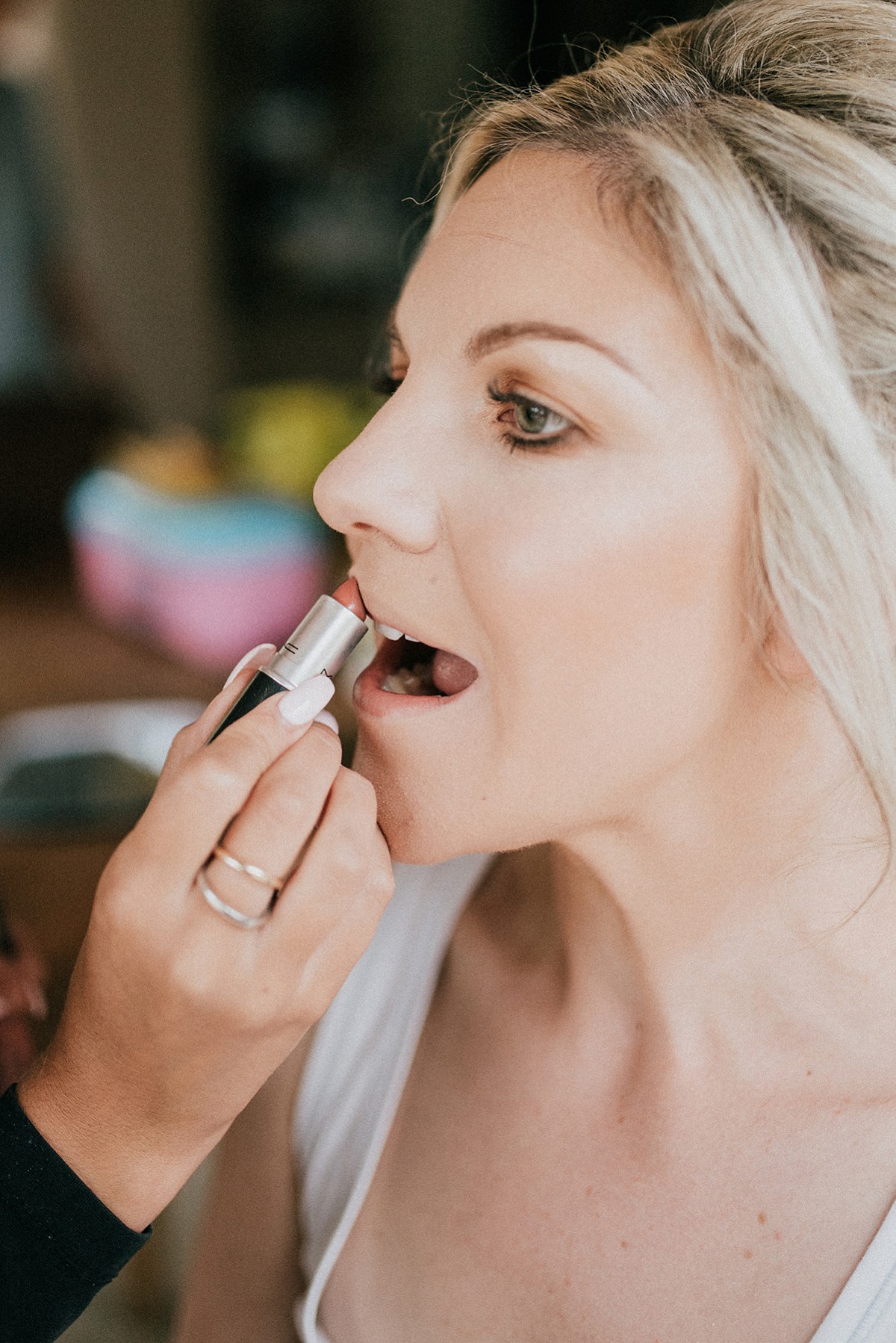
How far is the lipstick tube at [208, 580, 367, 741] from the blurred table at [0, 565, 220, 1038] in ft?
2.08

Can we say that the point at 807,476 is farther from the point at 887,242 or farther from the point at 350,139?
the point at 350,139

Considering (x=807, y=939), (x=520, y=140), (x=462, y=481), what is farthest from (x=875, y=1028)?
(x=520, y=140)

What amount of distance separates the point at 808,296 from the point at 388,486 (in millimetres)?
269

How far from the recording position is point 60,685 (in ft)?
5.62

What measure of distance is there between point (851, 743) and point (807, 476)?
0.17 m

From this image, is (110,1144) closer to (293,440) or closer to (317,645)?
(317,645)

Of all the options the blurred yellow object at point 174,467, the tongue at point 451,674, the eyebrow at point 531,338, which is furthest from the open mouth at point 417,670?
the blurred yellow object at point 174,467

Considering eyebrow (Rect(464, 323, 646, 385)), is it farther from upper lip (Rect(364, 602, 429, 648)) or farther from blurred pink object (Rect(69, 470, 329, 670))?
blurred pink object (Rect(69, 470, 329, 670))

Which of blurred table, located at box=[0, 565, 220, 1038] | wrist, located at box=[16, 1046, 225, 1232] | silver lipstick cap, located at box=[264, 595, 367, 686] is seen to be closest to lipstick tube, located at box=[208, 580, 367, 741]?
silver lipstick cap, located at box=[264, 595, 367, 686]

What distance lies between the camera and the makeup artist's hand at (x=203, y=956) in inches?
24.3

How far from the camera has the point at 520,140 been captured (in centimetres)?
77

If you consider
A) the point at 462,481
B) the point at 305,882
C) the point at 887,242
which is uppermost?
the point at 887,242

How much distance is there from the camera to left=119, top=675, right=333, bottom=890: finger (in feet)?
2.03

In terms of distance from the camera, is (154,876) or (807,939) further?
(807,939)
